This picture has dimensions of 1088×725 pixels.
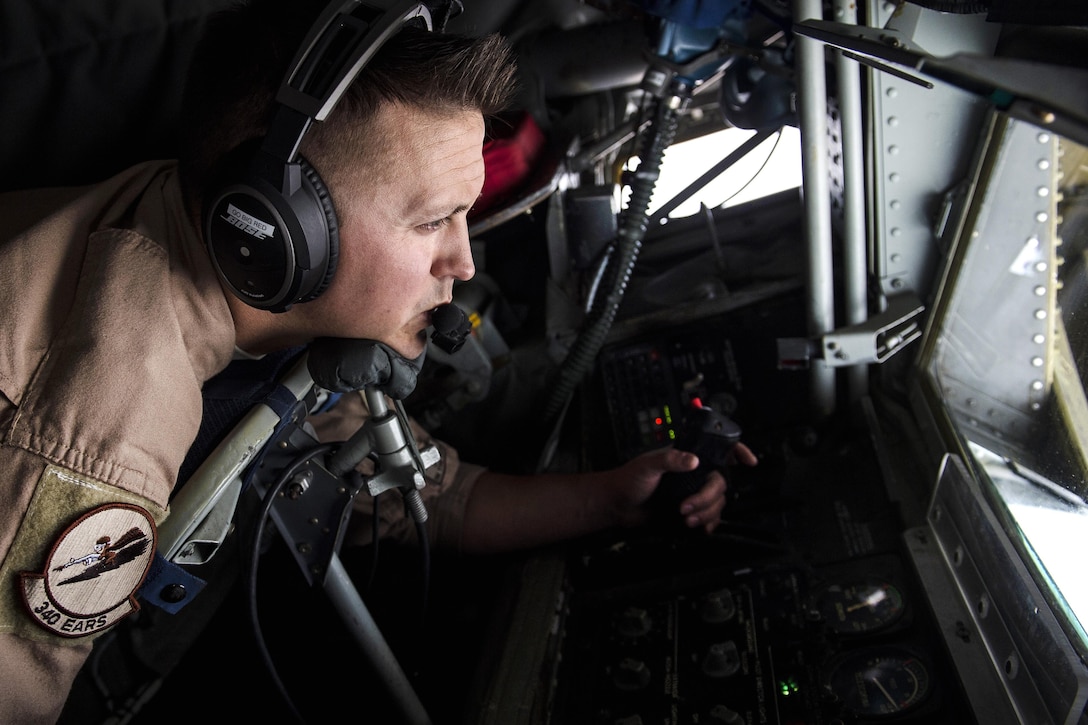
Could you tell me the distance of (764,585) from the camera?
1413mm

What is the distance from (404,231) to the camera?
43.5 inches

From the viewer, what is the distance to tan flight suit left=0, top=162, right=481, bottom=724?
0.89 meters

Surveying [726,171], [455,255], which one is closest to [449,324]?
[455,255]

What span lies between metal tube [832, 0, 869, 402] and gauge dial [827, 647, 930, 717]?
64 centimetres

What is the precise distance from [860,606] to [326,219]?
101 cm

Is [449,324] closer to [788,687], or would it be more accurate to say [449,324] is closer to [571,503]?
[571,503]

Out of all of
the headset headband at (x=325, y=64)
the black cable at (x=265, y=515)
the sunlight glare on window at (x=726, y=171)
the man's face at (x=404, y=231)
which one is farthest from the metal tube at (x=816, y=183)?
the black cable at (x=265, y=515)

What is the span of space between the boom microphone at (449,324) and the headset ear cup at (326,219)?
0.20 meters

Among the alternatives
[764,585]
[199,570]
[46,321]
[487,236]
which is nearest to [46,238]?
[46,321]

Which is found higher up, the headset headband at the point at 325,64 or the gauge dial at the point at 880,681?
the headset headband at the point at 325,64

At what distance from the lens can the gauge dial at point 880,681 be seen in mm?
1158

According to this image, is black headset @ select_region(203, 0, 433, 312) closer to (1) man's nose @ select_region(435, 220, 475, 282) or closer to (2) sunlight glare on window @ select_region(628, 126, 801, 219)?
(1) man's nose @ select_region(435, 220, 475, 282)

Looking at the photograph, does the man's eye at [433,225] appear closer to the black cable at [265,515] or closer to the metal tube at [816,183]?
the black cable at [265,515]

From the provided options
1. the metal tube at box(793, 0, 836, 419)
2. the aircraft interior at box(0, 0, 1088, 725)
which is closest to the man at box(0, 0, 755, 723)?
the aircraft interior at box(0, 0, 1088, 725)
